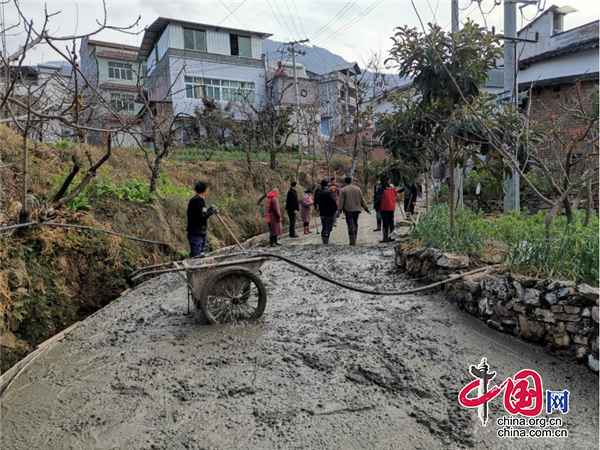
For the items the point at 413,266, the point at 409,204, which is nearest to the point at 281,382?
the point at 413,266

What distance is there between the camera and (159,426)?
3637mm

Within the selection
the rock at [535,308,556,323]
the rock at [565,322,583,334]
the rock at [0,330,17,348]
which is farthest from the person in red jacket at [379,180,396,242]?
the rock at [0,330,17,348]

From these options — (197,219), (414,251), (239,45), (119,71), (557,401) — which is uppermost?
(239,45)

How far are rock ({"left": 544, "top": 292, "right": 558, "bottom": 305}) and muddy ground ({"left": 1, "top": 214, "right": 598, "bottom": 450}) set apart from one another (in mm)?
594

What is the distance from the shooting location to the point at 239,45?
111 feet

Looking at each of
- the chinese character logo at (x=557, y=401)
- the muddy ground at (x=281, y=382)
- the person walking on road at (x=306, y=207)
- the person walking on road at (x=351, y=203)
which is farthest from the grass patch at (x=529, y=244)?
the person walking on road at (x=306, y=207)

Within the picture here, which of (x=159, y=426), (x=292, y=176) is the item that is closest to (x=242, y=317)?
(x=159, y=426)

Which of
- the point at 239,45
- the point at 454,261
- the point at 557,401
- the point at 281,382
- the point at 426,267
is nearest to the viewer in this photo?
the point at 557,401

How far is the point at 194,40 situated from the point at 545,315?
3216cm

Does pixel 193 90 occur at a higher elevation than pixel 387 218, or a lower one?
higher

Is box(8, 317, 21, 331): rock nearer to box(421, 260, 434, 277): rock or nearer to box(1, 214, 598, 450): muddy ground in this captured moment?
box(1, 214, 598, 450): muddy ground

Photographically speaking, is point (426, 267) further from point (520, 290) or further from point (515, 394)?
point (515, 394)

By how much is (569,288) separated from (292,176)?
17549 millimetres

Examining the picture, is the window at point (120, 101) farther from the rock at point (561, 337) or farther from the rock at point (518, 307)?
the rock at point (561, 337)
